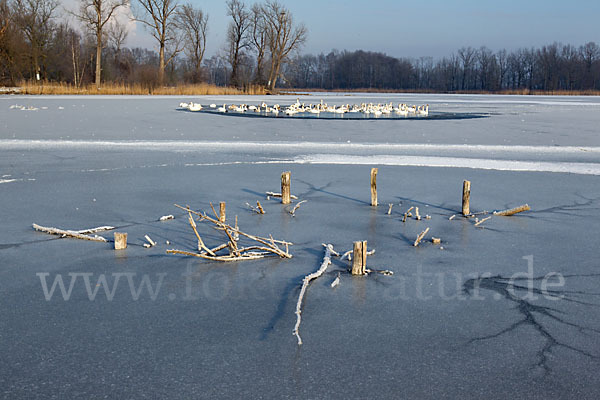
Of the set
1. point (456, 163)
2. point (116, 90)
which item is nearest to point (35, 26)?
point (116, 90)

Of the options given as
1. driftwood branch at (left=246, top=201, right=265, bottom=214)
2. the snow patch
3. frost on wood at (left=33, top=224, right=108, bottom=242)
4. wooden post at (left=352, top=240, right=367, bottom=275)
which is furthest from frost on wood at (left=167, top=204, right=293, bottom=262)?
the snow patch

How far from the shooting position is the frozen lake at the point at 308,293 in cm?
245

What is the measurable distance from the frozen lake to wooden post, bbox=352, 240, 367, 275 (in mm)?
84

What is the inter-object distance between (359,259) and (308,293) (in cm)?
52

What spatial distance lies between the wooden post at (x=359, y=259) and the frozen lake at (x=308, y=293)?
8 centimetres

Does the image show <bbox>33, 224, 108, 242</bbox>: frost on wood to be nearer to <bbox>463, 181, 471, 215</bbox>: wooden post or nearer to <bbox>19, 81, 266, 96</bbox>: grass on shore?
<bbox>463, 181, 471, 215</bbox>: wooden post

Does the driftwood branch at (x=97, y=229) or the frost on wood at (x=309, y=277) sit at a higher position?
the driftwood branch at (x=97, y=229)

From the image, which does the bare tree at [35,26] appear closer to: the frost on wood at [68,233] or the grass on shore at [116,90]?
the grass on shore at [116,90]

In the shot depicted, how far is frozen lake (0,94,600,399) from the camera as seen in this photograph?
2445 millimetres

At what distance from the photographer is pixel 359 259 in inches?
150

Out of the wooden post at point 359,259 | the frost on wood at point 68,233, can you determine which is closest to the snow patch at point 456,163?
the frost on wood at point 68,233

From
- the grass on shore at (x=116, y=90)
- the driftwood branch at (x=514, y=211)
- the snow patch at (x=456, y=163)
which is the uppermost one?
the grass on shore at (x=116, y=90)

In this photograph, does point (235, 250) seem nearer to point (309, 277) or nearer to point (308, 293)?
point (309, 277)

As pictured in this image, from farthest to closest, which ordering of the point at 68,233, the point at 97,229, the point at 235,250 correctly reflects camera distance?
the point at 97,229
the point at 68,233
the point at 235,250
